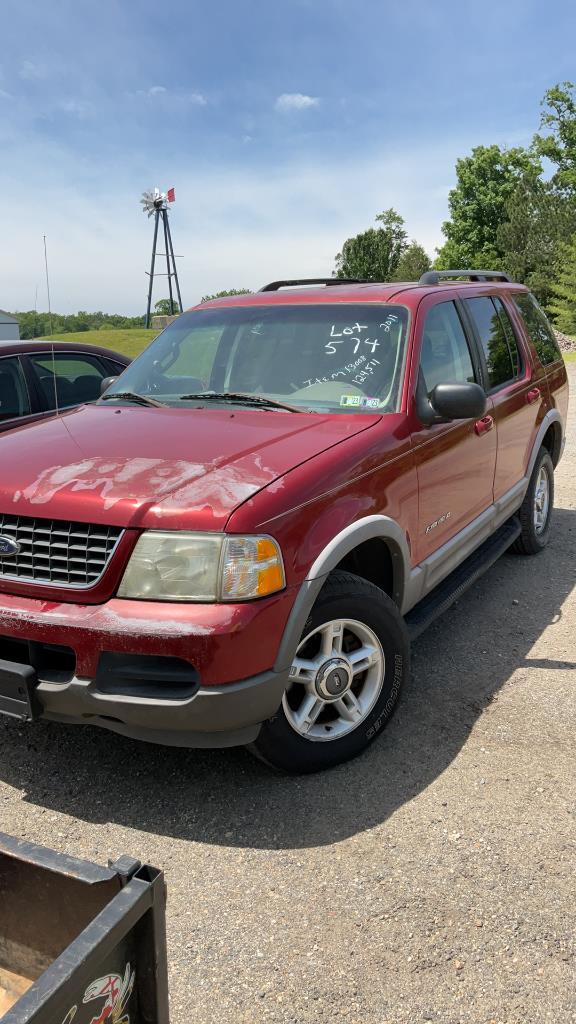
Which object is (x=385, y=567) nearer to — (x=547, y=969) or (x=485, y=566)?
(x=485, y=566)

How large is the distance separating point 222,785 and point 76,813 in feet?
1.83

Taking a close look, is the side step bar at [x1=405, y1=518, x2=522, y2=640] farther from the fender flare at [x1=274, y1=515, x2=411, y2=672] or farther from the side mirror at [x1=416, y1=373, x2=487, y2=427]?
the side mirror at [x1=416, y1=373, x2=487, y2=427]

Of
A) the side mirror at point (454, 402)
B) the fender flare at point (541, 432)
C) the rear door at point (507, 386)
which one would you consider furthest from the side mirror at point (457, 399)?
the fender flare at point (541, 432)

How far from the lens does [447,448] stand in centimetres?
390

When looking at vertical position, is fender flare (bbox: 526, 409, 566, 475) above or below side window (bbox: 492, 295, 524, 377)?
below

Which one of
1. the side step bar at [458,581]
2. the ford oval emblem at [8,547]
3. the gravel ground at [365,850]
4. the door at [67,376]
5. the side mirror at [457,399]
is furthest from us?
the door at [67,376]

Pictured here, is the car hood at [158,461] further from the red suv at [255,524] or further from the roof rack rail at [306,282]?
the roof rack rail at [306,282]

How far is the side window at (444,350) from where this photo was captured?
3.90 metres

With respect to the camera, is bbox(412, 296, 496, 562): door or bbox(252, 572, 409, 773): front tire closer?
bbox(252, 572, 409, 773): front tire

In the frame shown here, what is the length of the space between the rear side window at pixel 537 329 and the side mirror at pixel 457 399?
2.39m

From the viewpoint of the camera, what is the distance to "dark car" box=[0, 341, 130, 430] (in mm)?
5773

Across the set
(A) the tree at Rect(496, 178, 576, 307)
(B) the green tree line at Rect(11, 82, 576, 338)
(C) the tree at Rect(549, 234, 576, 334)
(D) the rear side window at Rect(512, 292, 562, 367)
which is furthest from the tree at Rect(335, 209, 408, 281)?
(D) the rear side window at Rect(512, 292, 562, 367)

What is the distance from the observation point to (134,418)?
3566 mm

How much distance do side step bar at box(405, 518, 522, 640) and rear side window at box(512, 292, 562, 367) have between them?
1.35 m
